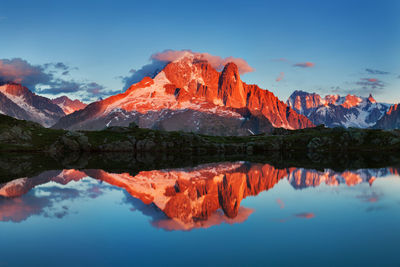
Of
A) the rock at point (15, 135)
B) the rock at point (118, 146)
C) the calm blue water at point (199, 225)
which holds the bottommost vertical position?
the calm blue water at point (199, 225)

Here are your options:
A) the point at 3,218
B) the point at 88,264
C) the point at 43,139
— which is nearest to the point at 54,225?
the point at 3,218

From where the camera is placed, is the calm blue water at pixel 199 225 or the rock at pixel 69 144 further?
the rock at pixel 69 144

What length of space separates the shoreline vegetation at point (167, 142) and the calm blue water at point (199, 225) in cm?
10660

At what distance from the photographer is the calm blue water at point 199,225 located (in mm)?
18391

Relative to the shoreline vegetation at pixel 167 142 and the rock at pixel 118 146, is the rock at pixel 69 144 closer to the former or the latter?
the shoreline vegetation at pixel 167 142

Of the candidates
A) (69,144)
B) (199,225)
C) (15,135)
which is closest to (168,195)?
(199,225)

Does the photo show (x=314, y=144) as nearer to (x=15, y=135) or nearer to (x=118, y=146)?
(x=118, y=146)

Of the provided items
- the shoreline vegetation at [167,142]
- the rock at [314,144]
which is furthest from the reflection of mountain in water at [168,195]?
the rock at [314,144]

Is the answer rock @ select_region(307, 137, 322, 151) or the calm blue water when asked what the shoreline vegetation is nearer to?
rock @ select_region(307, 137, 322, 151)

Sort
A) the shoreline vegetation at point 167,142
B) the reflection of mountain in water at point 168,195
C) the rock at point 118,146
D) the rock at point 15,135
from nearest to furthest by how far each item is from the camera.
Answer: the reflection of mountain in water at point 168,195 < the rock at point 15,135 < the shoreline vegetation at point 167,142 < the rock at point 118,146

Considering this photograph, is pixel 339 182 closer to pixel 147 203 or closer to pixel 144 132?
pixel 147 203

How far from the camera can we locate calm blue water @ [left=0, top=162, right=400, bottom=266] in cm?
1839

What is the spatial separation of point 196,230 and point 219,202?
945 cm

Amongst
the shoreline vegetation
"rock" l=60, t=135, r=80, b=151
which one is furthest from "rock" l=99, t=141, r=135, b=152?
"rock" l=60, t=135, r=80, b=151
